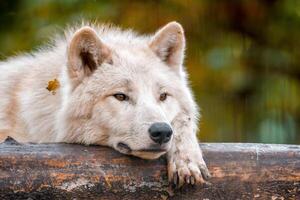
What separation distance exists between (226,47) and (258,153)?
4287 mm

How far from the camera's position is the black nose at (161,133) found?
5910 mm

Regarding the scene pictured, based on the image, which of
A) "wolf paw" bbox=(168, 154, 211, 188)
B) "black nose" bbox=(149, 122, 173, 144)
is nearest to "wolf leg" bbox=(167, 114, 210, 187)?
"wolf paw" bbox=(168, 154, 211, 188)

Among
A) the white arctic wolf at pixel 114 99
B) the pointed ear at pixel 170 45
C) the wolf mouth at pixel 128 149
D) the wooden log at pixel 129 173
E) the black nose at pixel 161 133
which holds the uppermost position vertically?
the pointed ear at pixel 170 45

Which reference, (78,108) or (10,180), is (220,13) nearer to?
(78,108)

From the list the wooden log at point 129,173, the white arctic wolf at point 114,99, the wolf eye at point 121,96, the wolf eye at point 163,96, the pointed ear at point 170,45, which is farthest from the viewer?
the pointed ear at point 170,45

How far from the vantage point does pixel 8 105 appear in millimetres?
7480

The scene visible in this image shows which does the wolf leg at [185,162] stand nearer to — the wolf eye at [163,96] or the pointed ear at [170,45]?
the wolf eye at [163,96]

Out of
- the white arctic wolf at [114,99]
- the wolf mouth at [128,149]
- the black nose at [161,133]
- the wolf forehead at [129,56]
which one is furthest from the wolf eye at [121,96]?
the black nose at [161,133]

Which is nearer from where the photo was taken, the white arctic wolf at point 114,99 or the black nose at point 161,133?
the black nose at point 161,133

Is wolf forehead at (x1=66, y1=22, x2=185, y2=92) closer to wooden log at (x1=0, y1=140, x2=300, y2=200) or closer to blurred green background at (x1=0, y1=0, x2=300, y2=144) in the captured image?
wooden log at (x1=0, y1=140, x2=300, y2=200)

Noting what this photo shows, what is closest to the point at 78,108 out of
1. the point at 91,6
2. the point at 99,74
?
→ the point at 99,74

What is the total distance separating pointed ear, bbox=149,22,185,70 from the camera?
23.0 feet

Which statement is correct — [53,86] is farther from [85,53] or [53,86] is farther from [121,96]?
[121,96]

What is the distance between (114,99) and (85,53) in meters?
0.41
